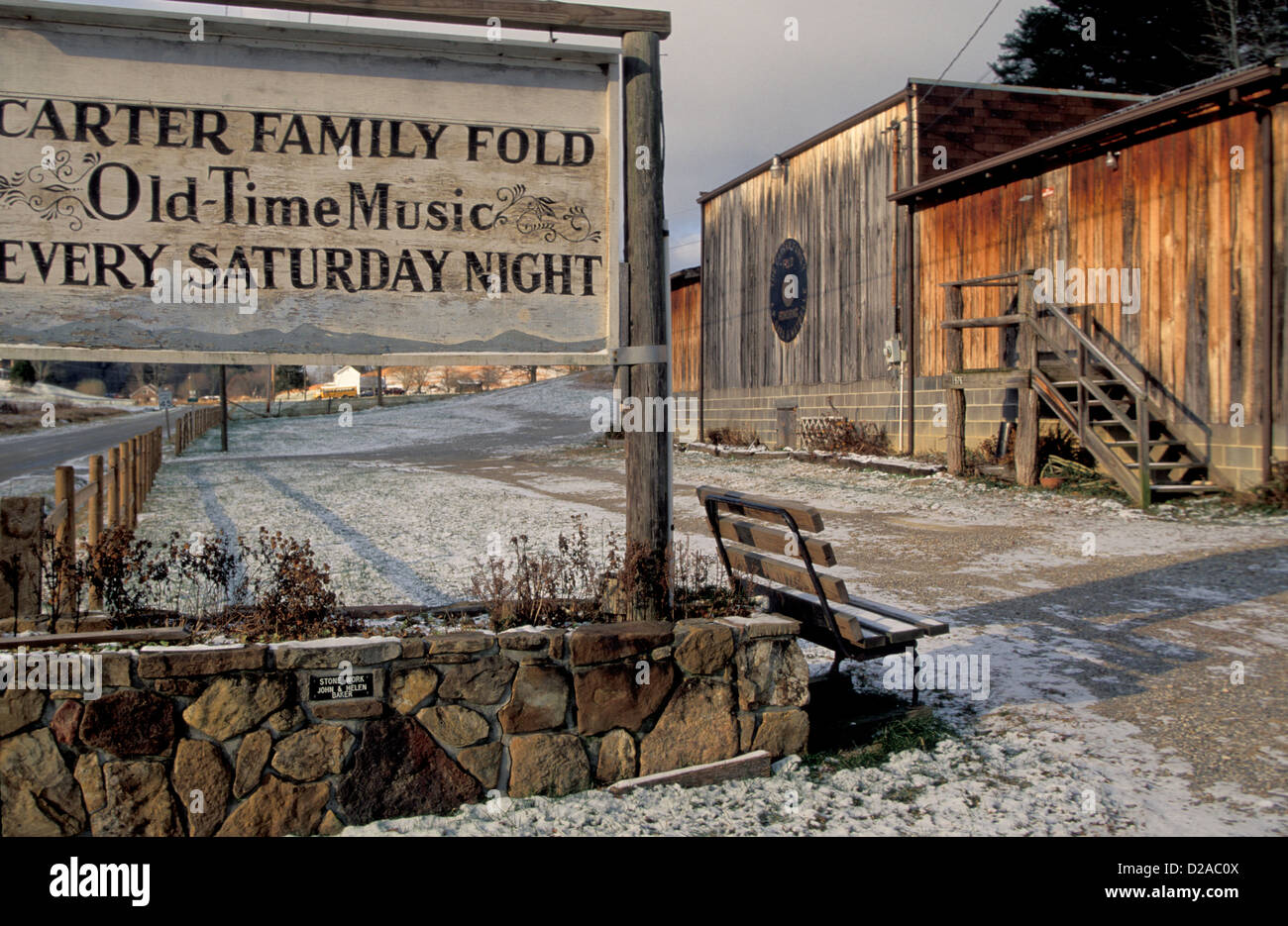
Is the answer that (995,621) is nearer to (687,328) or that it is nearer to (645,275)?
(645,275)

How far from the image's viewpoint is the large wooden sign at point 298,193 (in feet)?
13.4

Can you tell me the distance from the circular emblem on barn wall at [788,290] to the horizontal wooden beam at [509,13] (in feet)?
56.6

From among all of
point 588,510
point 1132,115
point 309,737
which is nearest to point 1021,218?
point 1132,115

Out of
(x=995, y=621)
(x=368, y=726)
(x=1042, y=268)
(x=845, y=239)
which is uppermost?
(x=845, y=239)

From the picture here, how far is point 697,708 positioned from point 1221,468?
10.6m

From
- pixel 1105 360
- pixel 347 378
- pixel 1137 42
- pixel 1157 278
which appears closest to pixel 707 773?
pixel 1105 360

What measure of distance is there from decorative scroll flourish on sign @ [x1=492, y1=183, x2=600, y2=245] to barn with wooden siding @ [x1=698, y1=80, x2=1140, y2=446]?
1424 cm

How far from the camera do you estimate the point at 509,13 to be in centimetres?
431

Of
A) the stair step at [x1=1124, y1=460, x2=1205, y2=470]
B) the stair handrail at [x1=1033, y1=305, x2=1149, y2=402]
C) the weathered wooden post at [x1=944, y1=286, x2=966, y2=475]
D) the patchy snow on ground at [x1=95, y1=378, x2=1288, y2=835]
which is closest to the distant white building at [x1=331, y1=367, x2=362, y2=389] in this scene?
the patchy snow on ground at [x1=95, y1=378, x2=1288, y2=835]

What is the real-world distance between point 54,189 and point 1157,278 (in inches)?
516

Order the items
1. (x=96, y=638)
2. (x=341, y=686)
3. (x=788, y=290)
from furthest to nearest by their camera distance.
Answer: (x=788, y=290)
(x=96, y=638)
(x=341, y=686)

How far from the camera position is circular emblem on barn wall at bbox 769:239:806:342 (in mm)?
21359

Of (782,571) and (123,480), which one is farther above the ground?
(123,480)

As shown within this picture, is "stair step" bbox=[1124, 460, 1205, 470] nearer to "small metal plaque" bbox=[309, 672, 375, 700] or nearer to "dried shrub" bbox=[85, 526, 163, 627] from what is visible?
"small metal plaque" bbox=[309, 672, 375, 700]
